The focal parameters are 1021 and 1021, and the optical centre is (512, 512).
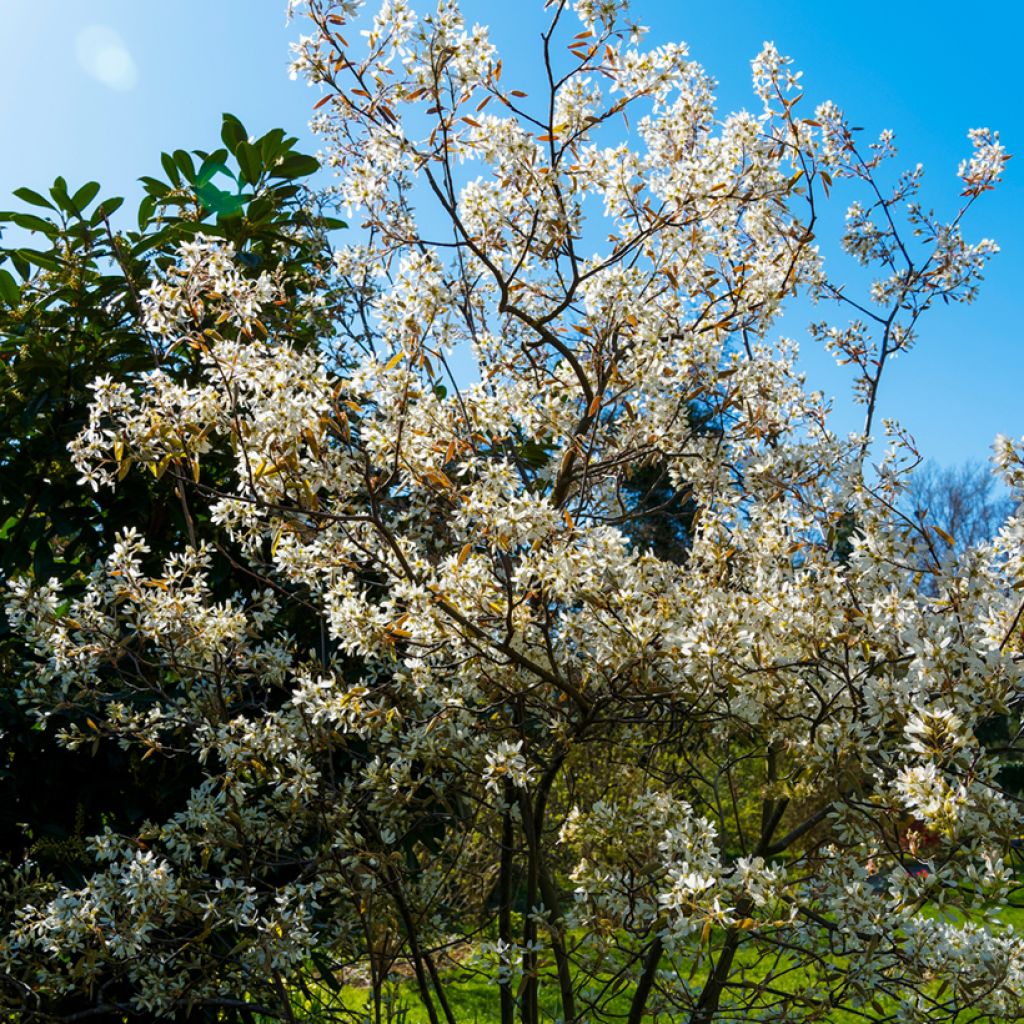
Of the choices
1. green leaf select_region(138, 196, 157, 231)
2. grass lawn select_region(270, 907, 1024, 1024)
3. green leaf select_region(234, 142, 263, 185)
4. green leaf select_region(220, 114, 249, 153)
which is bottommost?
grass lawn select_region(270, 907, 1024, 1024)

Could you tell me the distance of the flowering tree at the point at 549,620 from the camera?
203 centimetres

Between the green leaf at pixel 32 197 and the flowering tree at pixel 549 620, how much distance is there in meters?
1.18

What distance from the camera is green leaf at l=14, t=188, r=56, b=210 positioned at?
3371 mm

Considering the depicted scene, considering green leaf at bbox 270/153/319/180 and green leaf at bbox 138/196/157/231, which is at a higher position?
green leaf at bbox 270/153/319/180

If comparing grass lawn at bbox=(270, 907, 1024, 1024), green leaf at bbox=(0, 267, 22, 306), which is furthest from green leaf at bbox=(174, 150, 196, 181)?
grass lawn at bbox=(270, 907, 1024, 1024)

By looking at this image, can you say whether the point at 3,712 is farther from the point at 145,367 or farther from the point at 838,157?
the point at 838,157

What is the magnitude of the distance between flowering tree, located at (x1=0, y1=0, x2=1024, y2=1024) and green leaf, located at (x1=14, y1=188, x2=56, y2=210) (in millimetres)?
1183

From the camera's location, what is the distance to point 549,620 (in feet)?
7.70

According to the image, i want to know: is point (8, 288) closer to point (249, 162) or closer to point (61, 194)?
point (61, 194)

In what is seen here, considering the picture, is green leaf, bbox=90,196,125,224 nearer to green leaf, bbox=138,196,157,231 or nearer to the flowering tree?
green leaf, bbox=138,196,157,231

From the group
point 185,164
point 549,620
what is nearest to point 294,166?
point 185,164

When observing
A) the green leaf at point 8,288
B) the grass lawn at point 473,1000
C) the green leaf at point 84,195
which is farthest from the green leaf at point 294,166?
the grass lawn at point 473,1000

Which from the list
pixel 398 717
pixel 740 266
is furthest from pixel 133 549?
pixel 740 266

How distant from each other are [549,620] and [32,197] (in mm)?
2357
